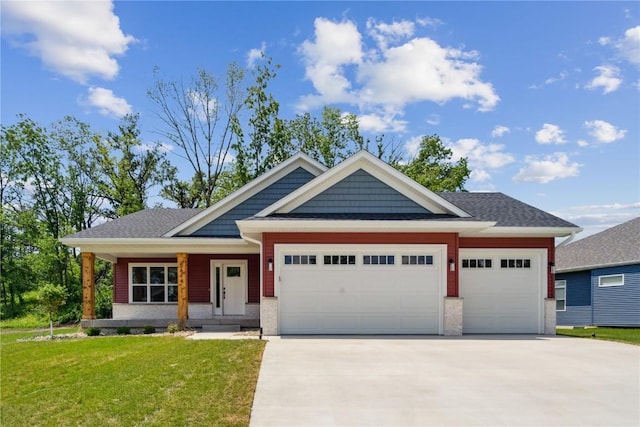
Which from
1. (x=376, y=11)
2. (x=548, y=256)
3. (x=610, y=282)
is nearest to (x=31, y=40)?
(x=376, y=11)

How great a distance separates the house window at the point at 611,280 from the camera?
19686 millimetres

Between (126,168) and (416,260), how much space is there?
23126mm

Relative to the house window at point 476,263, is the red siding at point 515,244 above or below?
above

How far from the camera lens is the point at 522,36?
15.8 meters

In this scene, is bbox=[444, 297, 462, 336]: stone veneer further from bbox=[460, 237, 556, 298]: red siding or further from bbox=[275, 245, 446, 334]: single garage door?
bbox=[460, 237, 556, 298]: red siding

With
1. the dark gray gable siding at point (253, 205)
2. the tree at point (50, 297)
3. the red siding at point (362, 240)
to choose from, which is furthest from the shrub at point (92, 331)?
the red siding at point (362, 240)

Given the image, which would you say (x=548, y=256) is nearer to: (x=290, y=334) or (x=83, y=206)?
(x=290, y=334)

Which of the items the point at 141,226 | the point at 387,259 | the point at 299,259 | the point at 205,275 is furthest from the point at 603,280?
the point at 141,226

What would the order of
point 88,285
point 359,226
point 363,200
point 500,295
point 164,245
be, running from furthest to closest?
1. point 88,285
2. point 164,245
3. point 500,295
4. point 363,200
5. point 359,226

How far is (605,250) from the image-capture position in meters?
21.5

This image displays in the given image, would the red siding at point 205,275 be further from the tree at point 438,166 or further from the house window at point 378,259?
the tree at point 438,166

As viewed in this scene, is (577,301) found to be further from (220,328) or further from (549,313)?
(220,328)

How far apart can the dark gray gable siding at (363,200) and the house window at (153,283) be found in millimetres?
7212

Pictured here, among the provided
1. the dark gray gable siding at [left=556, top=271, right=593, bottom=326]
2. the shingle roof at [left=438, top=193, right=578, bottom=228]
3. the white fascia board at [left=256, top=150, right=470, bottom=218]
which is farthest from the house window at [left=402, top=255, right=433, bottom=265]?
the dark gray gable siding at [left=556, top=271, right=593, bottom=326]
